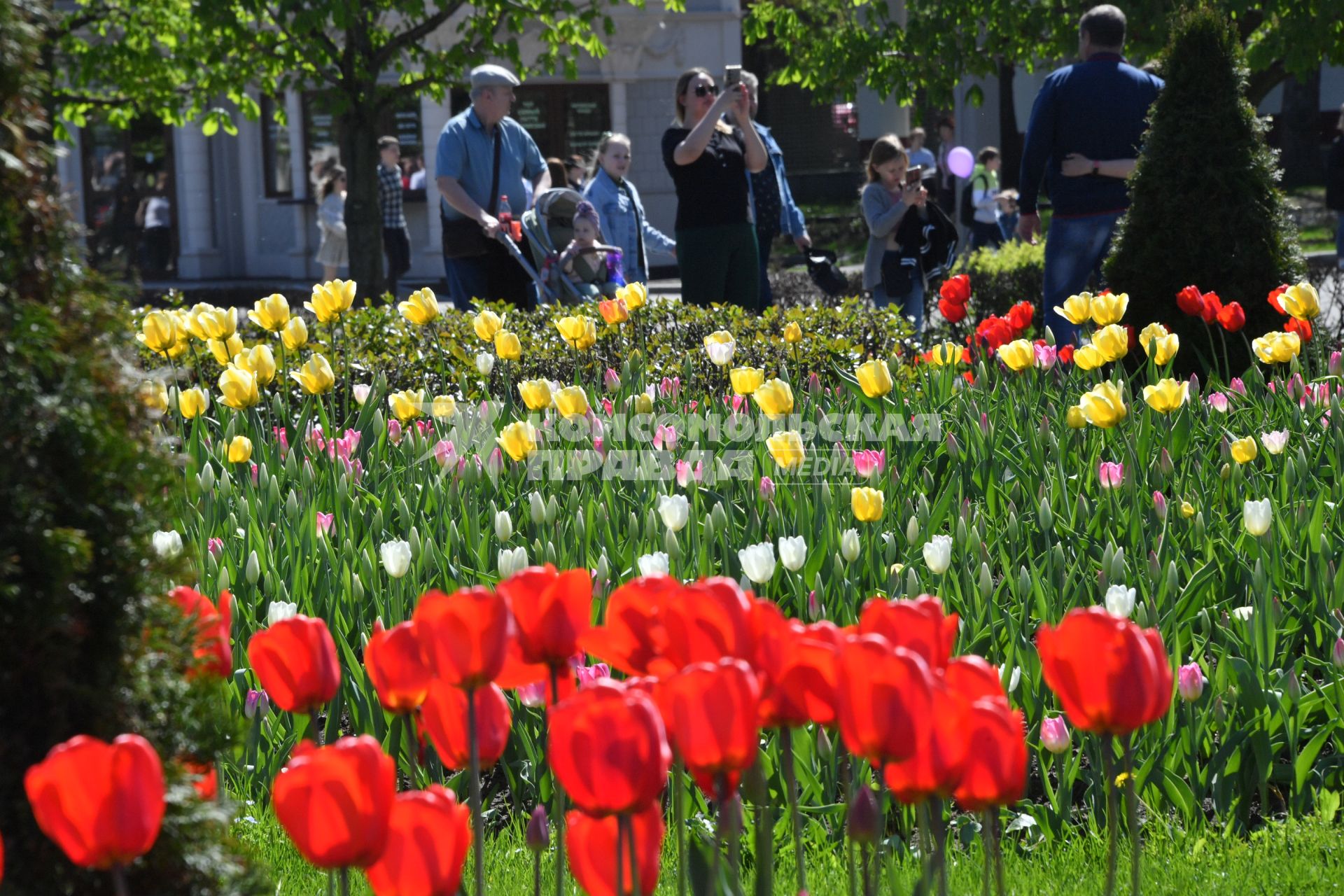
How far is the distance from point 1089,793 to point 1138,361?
11.9 ft

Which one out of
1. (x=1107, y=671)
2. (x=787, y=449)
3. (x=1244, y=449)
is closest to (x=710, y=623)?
(x=1107, y=671)

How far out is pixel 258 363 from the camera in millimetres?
4133

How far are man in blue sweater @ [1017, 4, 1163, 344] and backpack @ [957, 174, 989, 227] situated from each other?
10789 mm

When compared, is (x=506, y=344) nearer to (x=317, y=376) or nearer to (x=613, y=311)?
(x=317, y=376)

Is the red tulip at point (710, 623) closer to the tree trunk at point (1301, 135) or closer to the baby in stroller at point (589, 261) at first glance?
the baby in stroller at point (589, 261)

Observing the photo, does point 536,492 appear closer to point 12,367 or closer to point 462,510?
point 462,510

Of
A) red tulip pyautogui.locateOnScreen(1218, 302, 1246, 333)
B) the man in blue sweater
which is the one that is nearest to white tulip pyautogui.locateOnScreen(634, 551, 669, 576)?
red tulip pyautogui.locateOnScreen(1218, 302, 1246, 333)

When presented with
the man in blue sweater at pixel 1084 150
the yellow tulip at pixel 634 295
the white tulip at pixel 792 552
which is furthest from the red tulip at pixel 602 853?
the man in blue sweater at pixel 1084 150

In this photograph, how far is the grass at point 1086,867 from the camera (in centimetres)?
236

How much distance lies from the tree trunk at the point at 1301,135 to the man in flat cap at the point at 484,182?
25.6m

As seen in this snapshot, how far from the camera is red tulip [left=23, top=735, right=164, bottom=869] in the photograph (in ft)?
3.62

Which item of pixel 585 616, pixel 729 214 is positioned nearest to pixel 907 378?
pixel 729 214

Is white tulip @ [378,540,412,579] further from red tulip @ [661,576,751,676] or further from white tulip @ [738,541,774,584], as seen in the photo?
Result: red tulip @ [661,576,751,676]

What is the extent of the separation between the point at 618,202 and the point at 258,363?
14.4 ft
